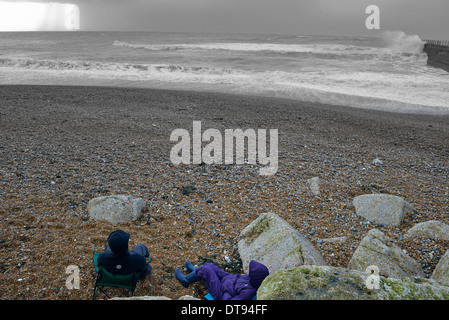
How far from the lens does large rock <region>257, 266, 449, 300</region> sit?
9.21ft

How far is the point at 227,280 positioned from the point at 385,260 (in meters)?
2.20

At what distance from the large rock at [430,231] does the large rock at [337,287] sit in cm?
238

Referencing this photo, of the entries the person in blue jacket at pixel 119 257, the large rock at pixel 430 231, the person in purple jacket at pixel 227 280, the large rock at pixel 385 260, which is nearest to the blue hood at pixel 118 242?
the person in blue jacket at pixel 119 257

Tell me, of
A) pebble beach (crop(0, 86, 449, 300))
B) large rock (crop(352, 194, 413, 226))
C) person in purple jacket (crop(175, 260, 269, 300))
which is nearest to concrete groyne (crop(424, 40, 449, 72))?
pebble beach (crop(0, 86, 449, 300))

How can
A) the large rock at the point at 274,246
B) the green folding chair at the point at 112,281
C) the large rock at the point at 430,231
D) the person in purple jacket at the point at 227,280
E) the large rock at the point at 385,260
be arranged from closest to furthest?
the person in purple jacket at the point at 227,280
the green folding chair at the point at 112,281
the large rock at the point at 385,260
the large rock at the point at 274,246
the large rock at the point at 430,231

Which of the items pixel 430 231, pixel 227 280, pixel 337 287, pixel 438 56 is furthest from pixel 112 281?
pixel 438 56

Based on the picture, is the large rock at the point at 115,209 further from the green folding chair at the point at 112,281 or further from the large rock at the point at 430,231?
the large rock at the point at 430,231

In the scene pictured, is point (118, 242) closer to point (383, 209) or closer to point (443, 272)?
point (443, 272)

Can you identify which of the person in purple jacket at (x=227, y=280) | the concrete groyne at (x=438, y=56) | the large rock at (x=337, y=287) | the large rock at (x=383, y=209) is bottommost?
the person in purple jacket at (x=227, y=280)

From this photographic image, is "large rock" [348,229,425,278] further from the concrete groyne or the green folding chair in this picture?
the concrete groyne

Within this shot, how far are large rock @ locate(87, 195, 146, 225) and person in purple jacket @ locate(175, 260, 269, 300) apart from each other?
5.34ft

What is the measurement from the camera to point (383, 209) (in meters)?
5.73

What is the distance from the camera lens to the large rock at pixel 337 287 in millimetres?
2807
